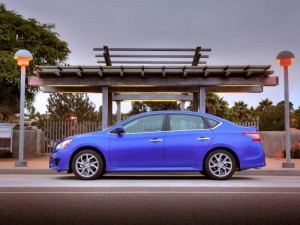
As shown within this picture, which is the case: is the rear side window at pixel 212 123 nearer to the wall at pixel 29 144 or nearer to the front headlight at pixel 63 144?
the front headlight at pixel 63 144

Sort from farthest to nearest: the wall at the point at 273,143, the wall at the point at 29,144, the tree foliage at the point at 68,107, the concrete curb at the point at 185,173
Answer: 1. the tree foliage at the point at 68,107
2. the wall at the point at 273,143
3. the wall at the point at 29,144
4. the concrete curb at the point at 185,173

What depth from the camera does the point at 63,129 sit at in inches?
820

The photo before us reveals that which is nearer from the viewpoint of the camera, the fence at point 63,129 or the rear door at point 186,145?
the rear door at point 186,145

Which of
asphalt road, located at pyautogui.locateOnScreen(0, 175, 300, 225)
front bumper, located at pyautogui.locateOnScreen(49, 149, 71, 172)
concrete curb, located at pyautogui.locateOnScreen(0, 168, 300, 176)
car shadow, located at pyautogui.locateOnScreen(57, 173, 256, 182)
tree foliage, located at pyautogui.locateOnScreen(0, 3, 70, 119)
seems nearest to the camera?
asphalt road, located at pyautogui.locateOnScreen(0, 175, 300, 225)

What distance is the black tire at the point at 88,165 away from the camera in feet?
35.0

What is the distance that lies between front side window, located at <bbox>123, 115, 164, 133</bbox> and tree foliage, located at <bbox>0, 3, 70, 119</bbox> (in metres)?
16.7

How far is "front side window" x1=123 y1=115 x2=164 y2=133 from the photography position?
10836 millimetres

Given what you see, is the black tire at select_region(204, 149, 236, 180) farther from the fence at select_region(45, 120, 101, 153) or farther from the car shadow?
the fence at select_region(45, 120, 101, 153)

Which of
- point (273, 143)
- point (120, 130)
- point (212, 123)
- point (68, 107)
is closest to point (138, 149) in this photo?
point (120, 130)

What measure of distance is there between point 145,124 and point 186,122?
0.97 metres

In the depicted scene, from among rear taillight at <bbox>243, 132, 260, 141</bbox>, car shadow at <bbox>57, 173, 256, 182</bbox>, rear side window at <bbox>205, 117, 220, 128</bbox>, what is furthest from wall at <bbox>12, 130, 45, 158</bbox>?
rear taillight at <bbox>243, 132, 260, 141</bbox>

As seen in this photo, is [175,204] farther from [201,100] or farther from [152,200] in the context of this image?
[201,100]

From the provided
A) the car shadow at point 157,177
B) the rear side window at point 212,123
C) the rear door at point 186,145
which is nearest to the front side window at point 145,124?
the rear door at point 186,145

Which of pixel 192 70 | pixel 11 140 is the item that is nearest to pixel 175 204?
pixel 192 70
